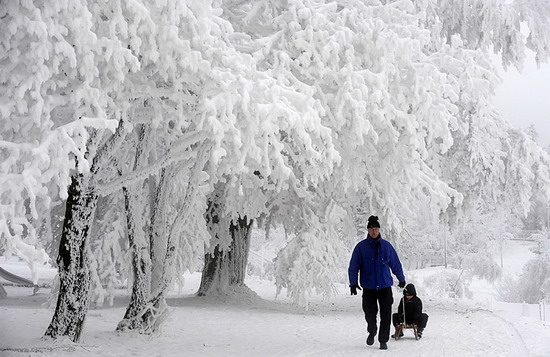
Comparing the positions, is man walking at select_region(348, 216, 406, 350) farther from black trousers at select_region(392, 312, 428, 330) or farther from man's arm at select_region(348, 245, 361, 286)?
black trousers at select_region(392, 312, 428, 330)

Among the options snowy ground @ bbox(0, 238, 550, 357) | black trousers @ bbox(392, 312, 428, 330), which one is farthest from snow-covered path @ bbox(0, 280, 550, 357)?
black trousers @ bbox(392, 312, 428, 330)

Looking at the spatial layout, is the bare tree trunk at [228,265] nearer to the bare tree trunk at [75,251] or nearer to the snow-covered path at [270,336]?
the snow-covered path at [270,336]

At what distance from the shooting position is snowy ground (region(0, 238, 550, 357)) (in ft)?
27.6

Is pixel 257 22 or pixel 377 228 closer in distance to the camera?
pixel 377 228

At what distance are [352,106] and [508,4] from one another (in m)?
7.46

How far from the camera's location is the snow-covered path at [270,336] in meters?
8.42

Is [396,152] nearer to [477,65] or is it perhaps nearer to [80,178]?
[477,65]

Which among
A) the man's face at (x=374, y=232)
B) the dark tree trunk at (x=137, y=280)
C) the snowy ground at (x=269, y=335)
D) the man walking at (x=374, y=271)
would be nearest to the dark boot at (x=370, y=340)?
the man walking at (x=374, y=271)

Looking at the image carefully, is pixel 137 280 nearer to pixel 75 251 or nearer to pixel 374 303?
pixel 75 251

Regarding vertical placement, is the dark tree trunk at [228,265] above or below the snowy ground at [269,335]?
above

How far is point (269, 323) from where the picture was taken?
1247 cm

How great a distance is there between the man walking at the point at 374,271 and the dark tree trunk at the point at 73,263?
138 inches

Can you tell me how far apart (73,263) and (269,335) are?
3483mm

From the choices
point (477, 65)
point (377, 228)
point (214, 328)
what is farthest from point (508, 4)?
point (214, 328)
